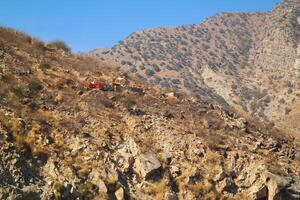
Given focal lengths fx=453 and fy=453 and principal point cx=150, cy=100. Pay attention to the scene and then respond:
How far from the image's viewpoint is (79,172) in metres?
20.5

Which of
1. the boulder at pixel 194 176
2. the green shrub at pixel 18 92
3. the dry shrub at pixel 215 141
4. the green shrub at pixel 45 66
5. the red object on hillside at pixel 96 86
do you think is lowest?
the boulder at pixel 194 176

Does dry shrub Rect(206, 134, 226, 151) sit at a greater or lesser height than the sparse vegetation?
lesser

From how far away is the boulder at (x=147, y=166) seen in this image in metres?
21.8

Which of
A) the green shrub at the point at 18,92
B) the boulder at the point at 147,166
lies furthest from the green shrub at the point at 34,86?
the boulder at the point at 147,166

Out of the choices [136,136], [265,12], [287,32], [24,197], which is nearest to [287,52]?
[287,32]

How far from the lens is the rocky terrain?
790 inches

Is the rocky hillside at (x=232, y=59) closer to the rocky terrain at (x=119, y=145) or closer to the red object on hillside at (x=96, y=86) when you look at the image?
the rocky terrain at (x=119, y=145)

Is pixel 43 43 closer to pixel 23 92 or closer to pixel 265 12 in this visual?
pixel 23 92

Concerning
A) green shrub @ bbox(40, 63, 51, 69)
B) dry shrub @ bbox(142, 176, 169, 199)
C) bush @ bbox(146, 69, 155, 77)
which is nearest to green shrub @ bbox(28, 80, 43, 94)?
green shrub @ bbox(40, 63, 51, 69)

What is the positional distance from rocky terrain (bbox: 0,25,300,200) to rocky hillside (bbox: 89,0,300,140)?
119 feet

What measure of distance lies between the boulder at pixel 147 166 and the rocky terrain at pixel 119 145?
0.16ft

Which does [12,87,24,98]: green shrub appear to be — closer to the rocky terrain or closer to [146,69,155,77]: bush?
the rocky terrain

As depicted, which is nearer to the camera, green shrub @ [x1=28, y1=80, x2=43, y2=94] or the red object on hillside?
green shrub @ [x1=28, y1=80, x2=43, y2=94]

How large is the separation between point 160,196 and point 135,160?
2.33 meters
